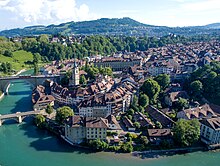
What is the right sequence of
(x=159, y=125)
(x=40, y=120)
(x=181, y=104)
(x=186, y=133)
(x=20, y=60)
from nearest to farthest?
1. (x=186, y=133)
2. (x=159, y=125)
3. (x=40, y=120)
4. (x=181, y=104)
5. (x=20, y=60)

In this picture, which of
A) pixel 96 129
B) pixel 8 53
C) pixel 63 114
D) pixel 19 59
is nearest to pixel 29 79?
pixel 63 114

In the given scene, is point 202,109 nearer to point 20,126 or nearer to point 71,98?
point 71,98

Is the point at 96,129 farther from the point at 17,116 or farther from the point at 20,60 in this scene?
the point at 20,60

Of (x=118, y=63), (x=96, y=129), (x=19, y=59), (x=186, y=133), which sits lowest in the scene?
(x=186, y=133)

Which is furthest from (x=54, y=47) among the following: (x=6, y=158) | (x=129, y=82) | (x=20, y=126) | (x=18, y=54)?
(x=6, y=158)

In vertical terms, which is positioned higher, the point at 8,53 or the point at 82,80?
the point at 8,53

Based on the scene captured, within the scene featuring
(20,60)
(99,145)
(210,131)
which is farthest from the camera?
(20,60)

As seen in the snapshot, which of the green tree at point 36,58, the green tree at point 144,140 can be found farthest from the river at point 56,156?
the green tree at point 36,58

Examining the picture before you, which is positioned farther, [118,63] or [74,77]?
[118,63]
